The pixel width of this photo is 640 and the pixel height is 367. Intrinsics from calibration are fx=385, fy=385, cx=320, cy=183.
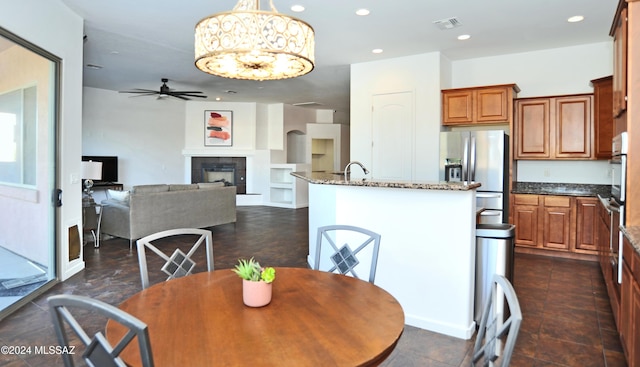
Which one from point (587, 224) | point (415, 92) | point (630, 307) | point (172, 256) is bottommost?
point (630, 307)

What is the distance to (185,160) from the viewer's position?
10.1m

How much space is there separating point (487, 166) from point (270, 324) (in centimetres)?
448

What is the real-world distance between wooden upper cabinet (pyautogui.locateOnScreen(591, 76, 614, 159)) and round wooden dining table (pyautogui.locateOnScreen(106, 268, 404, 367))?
4.51 m

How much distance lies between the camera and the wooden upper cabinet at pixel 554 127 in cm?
505

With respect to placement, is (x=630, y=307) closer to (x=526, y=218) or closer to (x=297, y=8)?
(x=526, y=218)

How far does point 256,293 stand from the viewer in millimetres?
1499

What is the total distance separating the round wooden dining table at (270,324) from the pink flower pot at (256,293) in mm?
26

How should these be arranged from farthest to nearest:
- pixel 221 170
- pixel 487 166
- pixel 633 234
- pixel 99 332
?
pixel 221 170
pixel 487 166
pixel 633 234
pixel 99 332

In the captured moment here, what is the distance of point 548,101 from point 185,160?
820 cm

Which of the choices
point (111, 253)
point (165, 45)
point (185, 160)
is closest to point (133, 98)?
point (185, 160)

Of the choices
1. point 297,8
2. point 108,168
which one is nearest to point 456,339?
point 297,8

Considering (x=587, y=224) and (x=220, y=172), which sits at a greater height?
(x=220, y=172)

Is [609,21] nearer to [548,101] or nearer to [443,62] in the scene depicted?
[548,101]

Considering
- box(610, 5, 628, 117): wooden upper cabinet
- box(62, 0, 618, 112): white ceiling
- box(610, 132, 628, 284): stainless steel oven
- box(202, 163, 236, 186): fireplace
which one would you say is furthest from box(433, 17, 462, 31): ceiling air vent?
box(202, 163, 236, 186): fireplace
